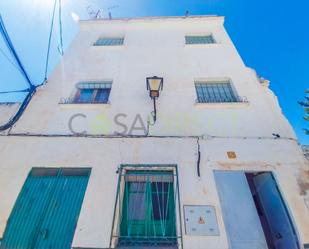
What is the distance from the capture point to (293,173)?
14.1 feet

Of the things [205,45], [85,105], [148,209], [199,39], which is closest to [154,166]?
[148,209]

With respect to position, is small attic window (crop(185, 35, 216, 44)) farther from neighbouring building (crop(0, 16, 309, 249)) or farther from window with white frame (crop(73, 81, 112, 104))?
window with white frame (crop(73, 81, 112, 104))

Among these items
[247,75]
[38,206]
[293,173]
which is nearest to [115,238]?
[38,206]

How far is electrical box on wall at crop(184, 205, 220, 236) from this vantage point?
3662mm

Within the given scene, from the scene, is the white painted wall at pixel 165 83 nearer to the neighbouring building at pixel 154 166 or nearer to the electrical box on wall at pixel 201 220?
the neighbouring building at pixel 154 166

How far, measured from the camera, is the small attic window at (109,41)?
327 inches

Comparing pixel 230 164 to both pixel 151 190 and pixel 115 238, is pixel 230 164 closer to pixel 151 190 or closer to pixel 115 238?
pixel 151 190

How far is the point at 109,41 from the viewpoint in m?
8.55

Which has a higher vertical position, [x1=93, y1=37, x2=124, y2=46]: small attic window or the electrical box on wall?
[x1=93, y1=37, x2=124, y2=46]: small attic window

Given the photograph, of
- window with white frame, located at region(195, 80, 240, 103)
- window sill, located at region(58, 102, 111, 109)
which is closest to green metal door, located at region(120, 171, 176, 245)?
window sill, located at region(58, 102, 111, 109)

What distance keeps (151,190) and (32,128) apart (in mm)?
3589

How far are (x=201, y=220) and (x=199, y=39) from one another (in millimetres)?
7331

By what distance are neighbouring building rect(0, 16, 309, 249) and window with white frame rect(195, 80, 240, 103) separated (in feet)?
0.11

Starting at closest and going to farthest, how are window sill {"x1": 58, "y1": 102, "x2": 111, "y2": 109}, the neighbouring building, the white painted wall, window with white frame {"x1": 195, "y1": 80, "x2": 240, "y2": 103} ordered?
the neighbouring building < the white painted wall < window sill {"x1": 58, "y1": 102, "x2": 111, "y2": 109} < window with white frame {"x1": 195, "y1": 80, "x2": 240, "y2": 103}
